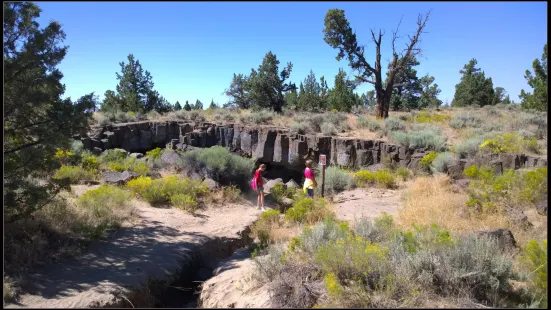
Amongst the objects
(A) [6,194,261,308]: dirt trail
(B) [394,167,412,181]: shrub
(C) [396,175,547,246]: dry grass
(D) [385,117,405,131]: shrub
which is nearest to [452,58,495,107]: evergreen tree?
(D) [385,117,405,131]: shrub

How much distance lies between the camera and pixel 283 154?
19812mm

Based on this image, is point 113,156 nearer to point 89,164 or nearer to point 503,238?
point 89,164

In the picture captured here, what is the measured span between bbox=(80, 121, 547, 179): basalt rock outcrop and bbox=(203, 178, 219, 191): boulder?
686 cm

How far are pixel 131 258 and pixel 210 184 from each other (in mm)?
6074

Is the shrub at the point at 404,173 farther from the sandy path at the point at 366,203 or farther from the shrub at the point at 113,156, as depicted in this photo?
the shrub at the point at 113,156

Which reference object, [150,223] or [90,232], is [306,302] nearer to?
[90,232]

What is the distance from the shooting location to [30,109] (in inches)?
268

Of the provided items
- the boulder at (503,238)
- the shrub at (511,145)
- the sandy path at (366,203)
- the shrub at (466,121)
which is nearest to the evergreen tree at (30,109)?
the sandy path at (366,203)

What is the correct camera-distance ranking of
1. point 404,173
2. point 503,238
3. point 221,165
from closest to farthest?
point 503,238
point 221,165
point 404,173

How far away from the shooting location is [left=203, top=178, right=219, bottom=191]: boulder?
12816 mm

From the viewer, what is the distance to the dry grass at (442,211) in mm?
7727

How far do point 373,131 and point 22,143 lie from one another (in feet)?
58.3

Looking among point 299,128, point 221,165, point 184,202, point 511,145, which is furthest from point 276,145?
point 511,145

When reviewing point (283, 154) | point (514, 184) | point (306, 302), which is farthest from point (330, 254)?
point (283, 154)
